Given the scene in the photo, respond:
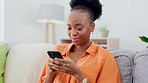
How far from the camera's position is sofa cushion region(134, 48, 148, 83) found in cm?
119

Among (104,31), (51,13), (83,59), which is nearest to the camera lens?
(83,59)

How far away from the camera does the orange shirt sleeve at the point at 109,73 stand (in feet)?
3.82

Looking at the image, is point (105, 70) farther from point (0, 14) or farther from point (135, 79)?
point (0, 14)

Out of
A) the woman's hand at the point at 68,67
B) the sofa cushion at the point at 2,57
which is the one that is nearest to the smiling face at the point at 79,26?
the woman's hand at the point at 68,67

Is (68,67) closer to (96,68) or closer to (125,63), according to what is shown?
(96,68)

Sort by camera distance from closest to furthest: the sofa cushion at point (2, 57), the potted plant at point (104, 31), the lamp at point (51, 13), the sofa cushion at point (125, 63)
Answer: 1. the sofa cushion at point (125, 63)
2. the sofa cushion at point (2, 57)
3. the lamp at point (51, 13)
4. the potted plant at point (104, 31)

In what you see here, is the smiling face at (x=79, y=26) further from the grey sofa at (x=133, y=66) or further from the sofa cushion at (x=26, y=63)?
the sofa cushion at (x=26, y=63)

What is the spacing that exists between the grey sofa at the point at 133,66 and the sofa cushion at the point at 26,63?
24.2 inches

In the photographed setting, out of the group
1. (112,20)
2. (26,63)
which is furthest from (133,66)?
(112,20)

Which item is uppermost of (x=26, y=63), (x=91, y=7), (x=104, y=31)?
(x=91, y=7)

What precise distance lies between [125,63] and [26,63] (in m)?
0.76

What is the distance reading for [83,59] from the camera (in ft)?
4.09

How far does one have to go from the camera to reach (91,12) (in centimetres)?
126

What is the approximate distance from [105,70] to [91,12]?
11.6 inches
